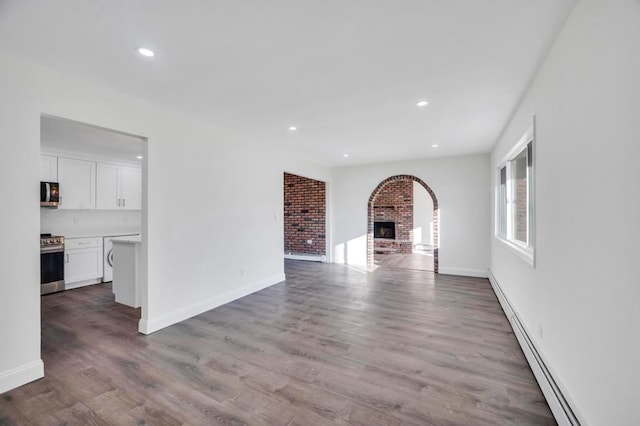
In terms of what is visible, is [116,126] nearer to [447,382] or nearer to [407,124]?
[407,124]

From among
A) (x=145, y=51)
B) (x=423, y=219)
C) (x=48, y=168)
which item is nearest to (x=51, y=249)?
(x=48, y=168)

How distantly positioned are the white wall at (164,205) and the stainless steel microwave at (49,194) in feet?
9.72

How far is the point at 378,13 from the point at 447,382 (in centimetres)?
256

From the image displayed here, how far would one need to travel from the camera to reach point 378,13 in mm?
1666

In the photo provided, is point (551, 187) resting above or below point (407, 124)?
below

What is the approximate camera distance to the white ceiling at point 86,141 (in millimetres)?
3666

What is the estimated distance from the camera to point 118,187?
225 inches

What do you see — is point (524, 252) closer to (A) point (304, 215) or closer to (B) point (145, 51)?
(B) point (145, 51)

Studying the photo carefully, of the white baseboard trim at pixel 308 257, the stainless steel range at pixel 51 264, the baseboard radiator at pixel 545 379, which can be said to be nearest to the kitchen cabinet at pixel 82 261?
the stainless steel range at pixel 51 264

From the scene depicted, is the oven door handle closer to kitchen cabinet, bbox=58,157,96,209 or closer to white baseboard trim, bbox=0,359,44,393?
kitchen cabinet, bbox=58,157,96,209

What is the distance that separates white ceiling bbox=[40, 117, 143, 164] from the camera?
12.0ft

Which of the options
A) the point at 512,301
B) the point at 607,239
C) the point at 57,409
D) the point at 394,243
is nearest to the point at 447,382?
the point at 607,239

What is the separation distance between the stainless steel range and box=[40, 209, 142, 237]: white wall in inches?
14.2

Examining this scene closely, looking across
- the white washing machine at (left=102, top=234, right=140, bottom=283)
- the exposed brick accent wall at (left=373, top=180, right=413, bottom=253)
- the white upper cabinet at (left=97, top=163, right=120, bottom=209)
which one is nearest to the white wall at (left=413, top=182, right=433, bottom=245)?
the exposed brick accent wall at (left=373, top=180, right=413, bottom=253)
